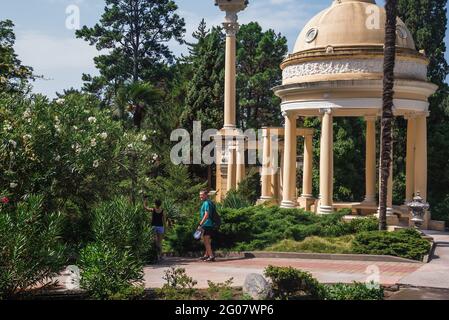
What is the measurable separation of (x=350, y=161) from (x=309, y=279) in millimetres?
31483

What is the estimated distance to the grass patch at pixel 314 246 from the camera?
1984cm

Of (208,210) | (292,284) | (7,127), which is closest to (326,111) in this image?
(208,210)

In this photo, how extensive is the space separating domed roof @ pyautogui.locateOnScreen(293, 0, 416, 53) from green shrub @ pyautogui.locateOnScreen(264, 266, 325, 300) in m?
19.2

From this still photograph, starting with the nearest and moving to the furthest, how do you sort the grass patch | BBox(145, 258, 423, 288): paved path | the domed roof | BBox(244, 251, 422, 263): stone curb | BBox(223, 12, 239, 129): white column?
1. BBox(145, 258, 423, 288): paved path
2. BBox(244, 251, 422, 263): stone curb
3. the grass patch
4. the domed roof
5. BBox(223, 12, 239, 129): white column

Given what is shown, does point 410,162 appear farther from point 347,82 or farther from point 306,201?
point 347,82

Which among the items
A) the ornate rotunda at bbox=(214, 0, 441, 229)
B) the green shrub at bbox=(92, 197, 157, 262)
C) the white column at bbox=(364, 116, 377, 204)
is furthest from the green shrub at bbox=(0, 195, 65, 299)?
the white column at bbox=(364, 116, 377, 204)

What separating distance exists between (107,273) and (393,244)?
10623 millimetres

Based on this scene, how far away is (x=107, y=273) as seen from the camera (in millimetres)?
11812

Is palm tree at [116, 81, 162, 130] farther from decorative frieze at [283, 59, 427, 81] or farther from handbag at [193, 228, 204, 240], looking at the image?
handbag at [193, 228, 204, 240]

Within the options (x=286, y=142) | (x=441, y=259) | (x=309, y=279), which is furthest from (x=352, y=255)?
(x=286, y=142)

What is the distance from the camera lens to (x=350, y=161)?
42.3 m

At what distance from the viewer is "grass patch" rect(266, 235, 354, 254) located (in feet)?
65.1

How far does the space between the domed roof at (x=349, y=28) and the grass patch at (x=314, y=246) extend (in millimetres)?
11893
